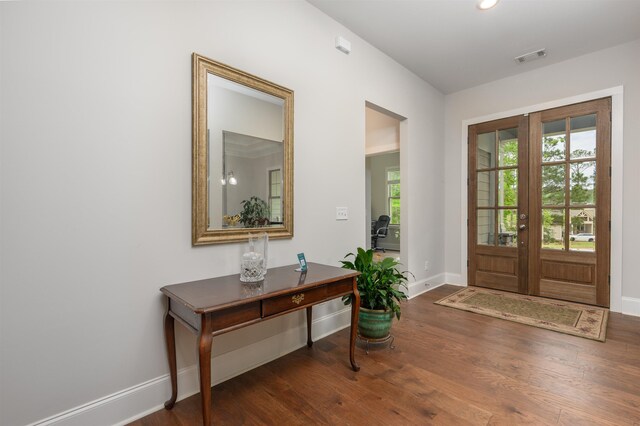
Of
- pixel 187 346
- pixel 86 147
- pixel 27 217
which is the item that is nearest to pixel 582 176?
pixel 187 346

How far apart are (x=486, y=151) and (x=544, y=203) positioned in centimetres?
98


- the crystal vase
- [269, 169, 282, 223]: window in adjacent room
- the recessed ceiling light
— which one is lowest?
the crystal vase

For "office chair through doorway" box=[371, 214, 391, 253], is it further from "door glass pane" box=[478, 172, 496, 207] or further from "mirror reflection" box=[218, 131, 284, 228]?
"mirror reflection" box=[218, 131, 284, 228]

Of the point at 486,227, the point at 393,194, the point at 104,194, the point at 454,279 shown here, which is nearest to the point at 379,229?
the point at 393,194

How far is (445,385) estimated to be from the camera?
6.15 ft

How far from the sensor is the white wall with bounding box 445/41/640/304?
Result: 314cm

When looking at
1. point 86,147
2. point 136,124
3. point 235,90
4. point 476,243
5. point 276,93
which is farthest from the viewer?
point 476,243

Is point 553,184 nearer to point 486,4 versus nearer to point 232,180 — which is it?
point 486,4

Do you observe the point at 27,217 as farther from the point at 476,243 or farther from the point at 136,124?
the point at 476,243

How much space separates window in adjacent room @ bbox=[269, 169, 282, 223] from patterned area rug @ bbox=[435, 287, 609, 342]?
91.7 inches

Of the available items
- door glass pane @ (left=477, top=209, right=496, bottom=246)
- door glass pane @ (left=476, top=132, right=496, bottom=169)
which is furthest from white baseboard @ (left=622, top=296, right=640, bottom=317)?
door glass pane @ (left=476, top=132, right=496, bottom=169)

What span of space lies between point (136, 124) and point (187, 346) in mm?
1318

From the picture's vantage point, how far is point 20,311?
131 centimetres

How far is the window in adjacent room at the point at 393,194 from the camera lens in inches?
329
